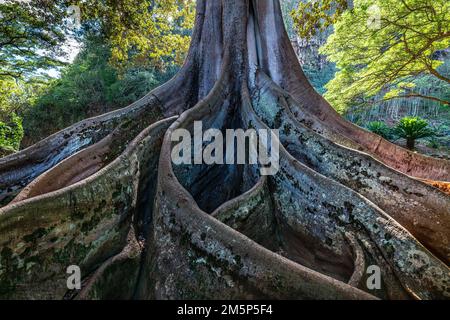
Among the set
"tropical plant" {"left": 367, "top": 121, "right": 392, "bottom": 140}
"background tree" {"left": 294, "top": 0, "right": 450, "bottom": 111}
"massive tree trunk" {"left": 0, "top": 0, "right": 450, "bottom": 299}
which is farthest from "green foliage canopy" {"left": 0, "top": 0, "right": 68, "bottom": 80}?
"tropical plant" {"left": 367, "top": 121, "right": 392, "bottom": 140}

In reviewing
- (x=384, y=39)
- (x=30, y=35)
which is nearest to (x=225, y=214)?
(x=384, y=39)

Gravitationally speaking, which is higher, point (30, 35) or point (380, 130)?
point (30, 35)

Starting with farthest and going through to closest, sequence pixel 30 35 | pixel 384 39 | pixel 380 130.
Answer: pixel 380 130 < pixel 30 35 < pixel 384 39

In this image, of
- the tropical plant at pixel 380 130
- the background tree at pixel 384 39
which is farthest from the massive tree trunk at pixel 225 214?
the tropical plant at pixel 380 130

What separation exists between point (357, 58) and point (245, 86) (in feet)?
18.6

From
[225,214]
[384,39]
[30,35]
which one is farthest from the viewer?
[30,35]

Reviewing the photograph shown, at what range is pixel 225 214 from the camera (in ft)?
6.09

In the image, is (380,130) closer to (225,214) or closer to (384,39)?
(384,39)

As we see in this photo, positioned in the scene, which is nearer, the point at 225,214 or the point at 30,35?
the point at 225,214

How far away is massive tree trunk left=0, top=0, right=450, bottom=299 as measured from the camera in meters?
1.40

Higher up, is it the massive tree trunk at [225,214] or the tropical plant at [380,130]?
the tropical plant at [380,130]

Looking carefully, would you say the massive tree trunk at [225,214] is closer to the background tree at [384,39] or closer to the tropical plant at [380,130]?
the background tree at [384,39]

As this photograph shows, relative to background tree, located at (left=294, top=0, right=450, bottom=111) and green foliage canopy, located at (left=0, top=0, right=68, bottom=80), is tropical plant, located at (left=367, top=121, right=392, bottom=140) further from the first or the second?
green foliage canopy, located at (left=0, top=0, right=68, bottom=80)

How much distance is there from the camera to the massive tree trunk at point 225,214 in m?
1.40
